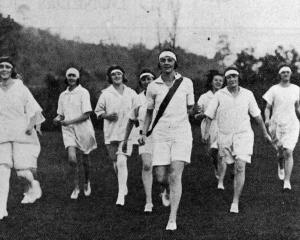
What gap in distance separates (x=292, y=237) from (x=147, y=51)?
160 feet

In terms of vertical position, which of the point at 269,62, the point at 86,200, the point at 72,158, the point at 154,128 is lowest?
the point at 86,200

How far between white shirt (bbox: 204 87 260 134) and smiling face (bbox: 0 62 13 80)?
321 cm

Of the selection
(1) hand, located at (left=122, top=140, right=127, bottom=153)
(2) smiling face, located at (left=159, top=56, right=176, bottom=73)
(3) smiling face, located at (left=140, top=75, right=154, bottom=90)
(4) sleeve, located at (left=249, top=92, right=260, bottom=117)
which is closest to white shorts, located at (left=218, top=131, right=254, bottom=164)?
(4) sleeve, located at (left=249, top=92, right=260, bottom=117)

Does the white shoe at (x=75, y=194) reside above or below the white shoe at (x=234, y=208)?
below

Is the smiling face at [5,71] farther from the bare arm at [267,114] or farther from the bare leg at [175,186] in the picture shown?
the bare arm at [267,114]

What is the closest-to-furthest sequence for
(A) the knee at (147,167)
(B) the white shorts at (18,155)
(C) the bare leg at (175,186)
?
(C) the bare leg at (175,186) → (B) the white shorts at (18,155) → (A) the knee at (147,167)

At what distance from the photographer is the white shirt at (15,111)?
916 cm

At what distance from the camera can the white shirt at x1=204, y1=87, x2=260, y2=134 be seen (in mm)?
9305

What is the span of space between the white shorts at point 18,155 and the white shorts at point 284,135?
4.67 meters

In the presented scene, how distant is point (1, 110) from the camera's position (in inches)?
361

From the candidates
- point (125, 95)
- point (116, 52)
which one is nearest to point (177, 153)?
point (125, 95)

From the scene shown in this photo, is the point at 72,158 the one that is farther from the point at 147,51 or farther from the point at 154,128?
the point at 147,51

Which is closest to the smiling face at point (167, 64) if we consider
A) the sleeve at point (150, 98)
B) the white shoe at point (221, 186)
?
the sleeve at point (150, 98)

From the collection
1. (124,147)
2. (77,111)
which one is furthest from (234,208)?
(77,111)
